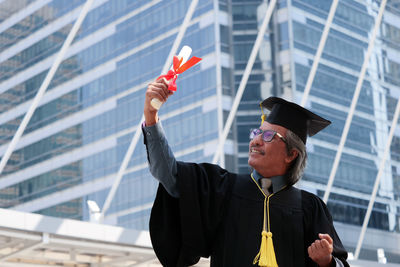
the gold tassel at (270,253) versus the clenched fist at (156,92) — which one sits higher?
the clenched fist at (156,92)

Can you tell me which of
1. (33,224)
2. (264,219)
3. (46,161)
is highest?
(46,161)

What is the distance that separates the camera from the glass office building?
36500mm

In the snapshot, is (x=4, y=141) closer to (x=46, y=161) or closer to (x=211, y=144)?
(x=46, y=161)

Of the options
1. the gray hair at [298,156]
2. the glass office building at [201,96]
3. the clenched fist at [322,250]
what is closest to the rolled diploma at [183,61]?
the gray hair at [298,156]

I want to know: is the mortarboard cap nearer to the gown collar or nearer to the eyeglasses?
the eyeglasses

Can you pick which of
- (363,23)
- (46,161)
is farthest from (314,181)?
(46,161)

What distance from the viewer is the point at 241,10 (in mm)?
39375

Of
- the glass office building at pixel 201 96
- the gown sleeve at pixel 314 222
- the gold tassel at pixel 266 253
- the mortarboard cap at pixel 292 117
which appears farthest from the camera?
the glass office building at pixel 201 96

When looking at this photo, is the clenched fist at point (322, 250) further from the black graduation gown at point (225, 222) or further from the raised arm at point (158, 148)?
the raised arm at point (158, 148)

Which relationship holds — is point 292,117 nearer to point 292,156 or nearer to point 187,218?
point 292,156

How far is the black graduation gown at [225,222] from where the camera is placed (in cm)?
269

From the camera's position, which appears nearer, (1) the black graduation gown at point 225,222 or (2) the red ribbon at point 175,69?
(2) the red ribbon at point 175,69

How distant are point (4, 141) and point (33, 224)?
119ft

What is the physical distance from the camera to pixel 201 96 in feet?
119
